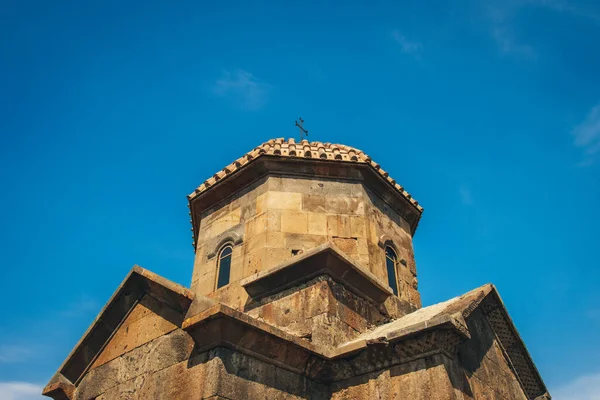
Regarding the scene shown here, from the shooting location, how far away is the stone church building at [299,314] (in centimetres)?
534

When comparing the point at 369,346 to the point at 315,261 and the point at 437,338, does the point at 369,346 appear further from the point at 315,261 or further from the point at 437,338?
the point at 315,261

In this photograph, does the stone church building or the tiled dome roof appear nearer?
the stone church building

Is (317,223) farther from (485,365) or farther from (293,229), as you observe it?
(485,365)

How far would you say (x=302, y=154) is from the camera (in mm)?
8883

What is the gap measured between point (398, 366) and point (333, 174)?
4.12 m

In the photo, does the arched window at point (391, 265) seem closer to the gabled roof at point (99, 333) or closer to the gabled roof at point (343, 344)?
the gabled roof at point (343, 344)

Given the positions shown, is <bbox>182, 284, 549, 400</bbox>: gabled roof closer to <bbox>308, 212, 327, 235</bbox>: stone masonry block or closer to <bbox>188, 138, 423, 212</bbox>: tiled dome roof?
<bbox>308, 212, 327, 235</bbox>: stone masonry block

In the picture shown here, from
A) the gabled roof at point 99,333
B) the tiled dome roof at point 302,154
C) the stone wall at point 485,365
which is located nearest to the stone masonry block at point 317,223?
the tiled dome roof at point 302,154

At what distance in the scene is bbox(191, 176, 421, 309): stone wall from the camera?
318 inches

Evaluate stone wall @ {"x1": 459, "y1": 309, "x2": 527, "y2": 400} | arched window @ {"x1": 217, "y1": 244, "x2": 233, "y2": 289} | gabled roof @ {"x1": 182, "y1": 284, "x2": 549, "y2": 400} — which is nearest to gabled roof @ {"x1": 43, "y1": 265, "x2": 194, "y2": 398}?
gabled roof @ {"x1": 182, "y1": 284, "x2": 549, "y2": 400}

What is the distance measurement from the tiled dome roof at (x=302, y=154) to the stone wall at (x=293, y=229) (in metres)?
0.43

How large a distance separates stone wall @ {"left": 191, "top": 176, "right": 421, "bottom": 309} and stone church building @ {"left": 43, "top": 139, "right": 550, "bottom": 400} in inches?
0.9

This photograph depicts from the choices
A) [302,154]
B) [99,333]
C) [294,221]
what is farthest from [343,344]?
[302,154]

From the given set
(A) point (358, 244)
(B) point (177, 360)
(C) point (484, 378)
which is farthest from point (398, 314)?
(B) point (177, 360)
